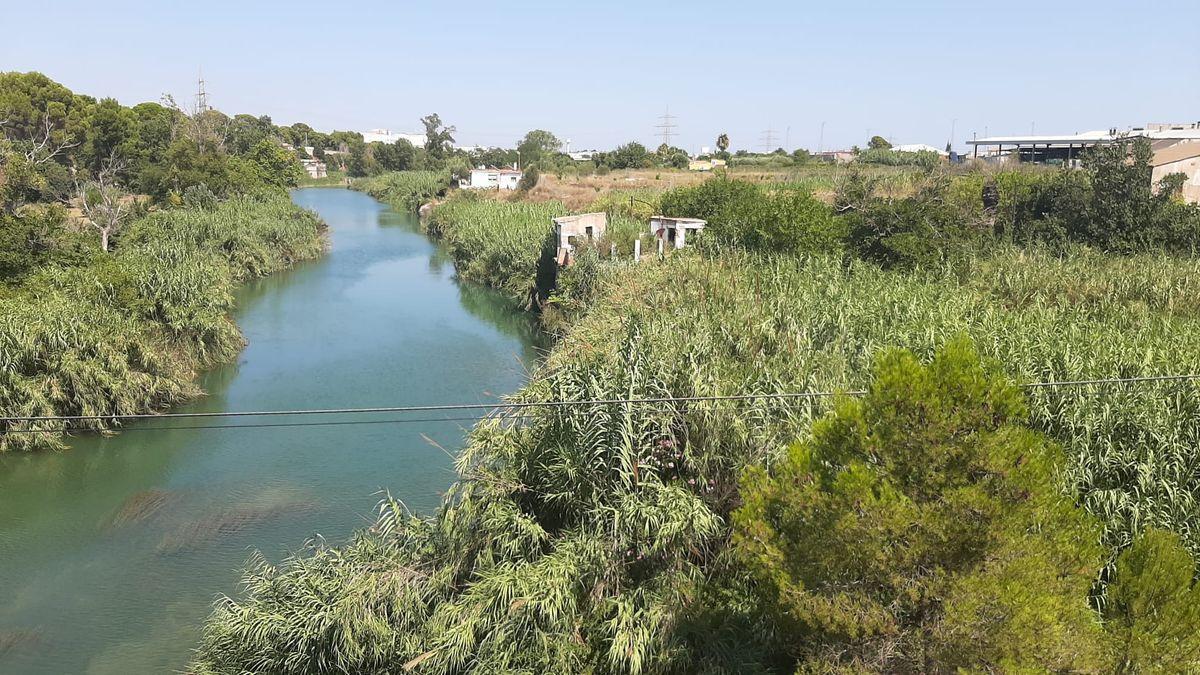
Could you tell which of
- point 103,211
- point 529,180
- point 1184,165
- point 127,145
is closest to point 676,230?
point 1184,165

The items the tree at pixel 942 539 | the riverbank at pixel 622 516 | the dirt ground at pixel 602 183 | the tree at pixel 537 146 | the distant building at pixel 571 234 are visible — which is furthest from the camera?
the tree at pixel 537 146

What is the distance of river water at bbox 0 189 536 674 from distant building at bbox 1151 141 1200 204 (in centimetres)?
1520

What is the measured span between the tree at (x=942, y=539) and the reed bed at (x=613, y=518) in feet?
5.61

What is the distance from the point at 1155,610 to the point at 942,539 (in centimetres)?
136

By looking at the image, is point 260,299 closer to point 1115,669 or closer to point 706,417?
point 706,417

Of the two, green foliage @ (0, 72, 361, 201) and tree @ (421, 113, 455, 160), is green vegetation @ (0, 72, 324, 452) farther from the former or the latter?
tree @ (421, 113, 455, 160)

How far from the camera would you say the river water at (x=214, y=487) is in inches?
276

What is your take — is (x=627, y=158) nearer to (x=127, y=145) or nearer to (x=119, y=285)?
(x=127, y=145)

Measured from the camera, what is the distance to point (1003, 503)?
323cm

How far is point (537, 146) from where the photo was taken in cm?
7206

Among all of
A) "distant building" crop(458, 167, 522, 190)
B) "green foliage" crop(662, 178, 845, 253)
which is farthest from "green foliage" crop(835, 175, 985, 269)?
"distant building" crop(458, 167, 522, 190)

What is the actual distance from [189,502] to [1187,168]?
21859mm

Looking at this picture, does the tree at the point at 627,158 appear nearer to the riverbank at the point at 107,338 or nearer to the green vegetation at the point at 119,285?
the green vegetation at the point at 119,285

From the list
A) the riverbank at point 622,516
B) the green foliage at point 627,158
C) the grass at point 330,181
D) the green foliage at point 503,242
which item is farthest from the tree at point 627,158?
the riverbank at point 622,516
